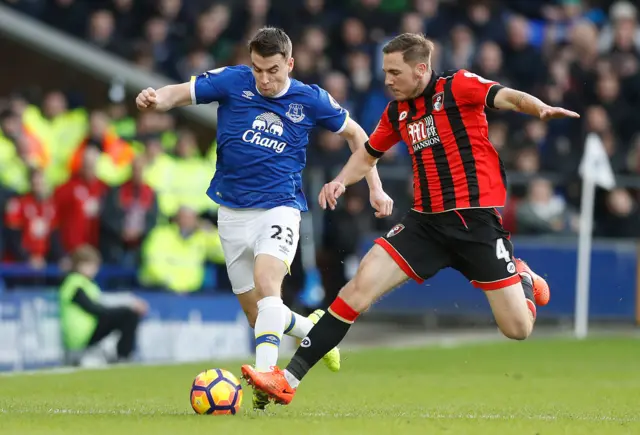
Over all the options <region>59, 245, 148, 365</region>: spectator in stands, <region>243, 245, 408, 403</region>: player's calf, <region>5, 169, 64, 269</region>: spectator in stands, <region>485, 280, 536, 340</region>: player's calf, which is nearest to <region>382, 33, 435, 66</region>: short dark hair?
<region>243, 245, 408, 403</region>: player's calf

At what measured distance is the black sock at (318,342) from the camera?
27.2 ft

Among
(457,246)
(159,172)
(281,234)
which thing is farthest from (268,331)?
(159,172)

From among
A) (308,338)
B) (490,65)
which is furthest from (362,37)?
(308,338)

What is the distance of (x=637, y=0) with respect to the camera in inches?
905

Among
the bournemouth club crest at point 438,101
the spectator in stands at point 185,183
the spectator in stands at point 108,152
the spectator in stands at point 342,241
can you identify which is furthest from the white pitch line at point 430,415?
the spectator in stands at point 342,241

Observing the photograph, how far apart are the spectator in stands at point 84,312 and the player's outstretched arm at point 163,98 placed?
5691 mm

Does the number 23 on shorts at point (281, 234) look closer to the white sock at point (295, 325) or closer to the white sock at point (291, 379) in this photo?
the white sock at point (295, 325)

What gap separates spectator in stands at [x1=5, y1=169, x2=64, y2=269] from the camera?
1470 centimetres

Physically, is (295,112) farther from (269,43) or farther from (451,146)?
(451,146)

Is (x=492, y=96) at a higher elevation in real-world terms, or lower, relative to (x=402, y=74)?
lower

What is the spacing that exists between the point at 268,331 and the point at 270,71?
1.77 m

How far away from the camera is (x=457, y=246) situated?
339 inches

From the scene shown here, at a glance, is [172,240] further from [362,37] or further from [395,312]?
[362,37]

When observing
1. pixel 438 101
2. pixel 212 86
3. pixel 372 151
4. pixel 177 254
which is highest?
pixel 212 86
